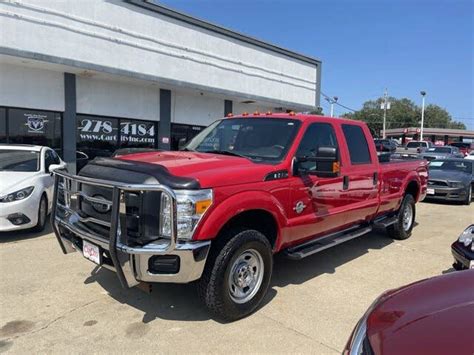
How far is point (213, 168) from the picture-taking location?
3838mm

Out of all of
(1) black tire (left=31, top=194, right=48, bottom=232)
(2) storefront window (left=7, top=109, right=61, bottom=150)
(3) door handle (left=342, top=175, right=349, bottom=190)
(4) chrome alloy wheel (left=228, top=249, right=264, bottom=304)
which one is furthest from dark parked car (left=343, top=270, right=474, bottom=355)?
(2) storefront window (left=7, top=109, right=61, bottom=150)

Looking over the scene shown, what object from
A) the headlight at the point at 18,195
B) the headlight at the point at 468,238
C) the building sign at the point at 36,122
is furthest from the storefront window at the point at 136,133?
the headlight at the point at 468,238

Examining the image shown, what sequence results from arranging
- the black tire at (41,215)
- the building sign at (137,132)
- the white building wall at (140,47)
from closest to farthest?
the black tire at (41,215), the white building wall at (140,47), the building sign at (137,132)

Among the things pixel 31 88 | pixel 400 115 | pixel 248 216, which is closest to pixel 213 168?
pixel 248 216

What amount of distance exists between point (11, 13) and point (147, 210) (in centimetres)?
993

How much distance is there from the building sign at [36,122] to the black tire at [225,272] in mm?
10345

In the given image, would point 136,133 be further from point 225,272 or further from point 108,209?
point 225,272

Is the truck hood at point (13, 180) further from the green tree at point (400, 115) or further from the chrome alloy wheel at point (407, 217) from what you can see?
the green tree at point (400, 115)

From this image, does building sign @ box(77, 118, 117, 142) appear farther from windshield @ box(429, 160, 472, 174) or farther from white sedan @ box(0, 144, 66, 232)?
windshield @ box(429, 160, 472, 174)

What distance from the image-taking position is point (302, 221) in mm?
4586

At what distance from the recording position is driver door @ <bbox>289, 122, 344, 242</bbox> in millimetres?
4496

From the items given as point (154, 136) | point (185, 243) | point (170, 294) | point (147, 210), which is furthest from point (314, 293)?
point (154, 136)

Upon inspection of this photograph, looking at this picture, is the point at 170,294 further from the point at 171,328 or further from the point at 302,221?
the point at 302,221

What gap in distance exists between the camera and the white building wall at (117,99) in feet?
42.9
